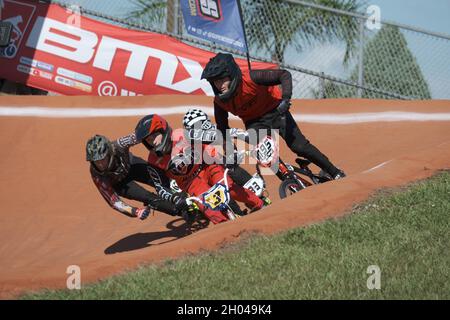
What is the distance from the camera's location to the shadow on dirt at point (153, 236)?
10938mm

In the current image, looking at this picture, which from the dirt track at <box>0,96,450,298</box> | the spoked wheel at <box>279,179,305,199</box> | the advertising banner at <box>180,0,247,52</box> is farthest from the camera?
the advertising banner at <box>180,0,247,52</box>

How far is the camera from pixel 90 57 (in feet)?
53.9

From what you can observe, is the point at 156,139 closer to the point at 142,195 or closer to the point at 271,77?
the point at 142,195

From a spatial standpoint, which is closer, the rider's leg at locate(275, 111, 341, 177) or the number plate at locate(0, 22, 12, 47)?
the rider's leg at locate(275, 111, 341, 177)

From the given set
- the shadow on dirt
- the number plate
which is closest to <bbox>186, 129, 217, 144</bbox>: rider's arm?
the shadow on dirt

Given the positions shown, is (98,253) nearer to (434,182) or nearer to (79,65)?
(434,182)

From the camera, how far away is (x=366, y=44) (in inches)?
608

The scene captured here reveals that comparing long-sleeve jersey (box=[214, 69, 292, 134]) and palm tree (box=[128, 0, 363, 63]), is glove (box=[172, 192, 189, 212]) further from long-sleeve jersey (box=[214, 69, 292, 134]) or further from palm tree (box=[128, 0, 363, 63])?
palm tree (box=[128, 0, 363, 63])

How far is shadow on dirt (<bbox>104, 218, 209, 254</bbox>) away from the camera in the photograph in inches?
→ 431

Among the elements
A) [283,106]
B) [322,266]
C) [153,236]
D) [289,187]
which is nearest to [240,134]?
[283,106]

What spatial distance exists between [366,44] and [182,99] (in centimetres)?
363

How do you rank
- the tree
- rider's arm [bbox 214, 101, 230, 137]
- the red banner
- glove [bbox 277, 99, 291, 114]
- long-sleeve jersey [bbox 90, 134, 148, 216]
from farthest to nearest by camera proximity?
the red banner < the tree < rider's arm [bbox 214, 101, 230, 137] < long-sleeve jersey [bbox 90, 134, 148, 216] < glove [bbox 277, 99, 291, 114]

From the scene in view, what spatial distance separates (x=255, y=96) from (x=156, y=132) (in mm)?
1369

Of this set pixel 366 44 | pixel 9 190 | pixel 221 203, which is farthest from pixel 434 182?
pixel 9 190
